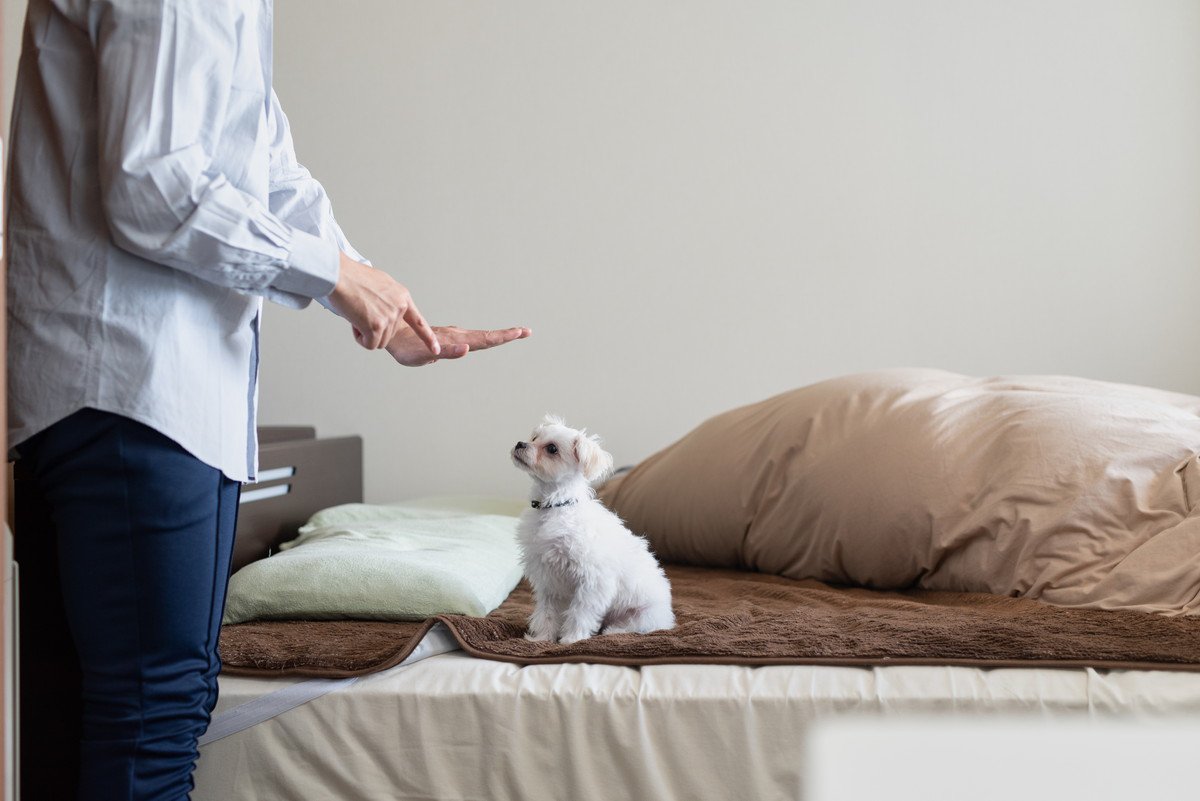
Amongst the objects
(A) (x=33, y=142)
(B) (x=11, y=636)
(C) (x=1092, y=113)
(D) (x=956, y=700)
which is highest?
(C) (x=1092, y=113)

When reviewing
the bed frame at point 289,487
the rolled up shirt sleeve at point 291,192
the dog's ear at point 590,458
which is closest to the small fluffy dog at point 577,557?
the dog's ear at point 590,458

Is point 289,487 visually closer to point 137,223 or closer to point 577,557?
point 577,557

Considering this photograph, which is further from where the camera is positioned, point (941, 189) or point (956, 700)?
point (941, 189)

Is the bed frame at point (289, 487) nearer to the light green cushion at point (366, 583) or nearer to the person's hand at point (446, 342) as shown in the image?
the light green cushion at point (366, 583)

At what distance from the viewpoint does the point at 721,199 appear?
336cm

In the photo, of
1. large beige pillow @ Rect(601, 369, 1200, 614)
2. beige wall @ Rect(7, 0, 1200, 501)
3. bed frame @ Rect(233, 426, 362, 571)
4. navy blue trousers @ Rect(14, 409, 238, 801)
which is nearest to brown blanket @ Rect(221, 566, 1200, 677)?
large beige pillow @ Rect(601, 369, 1200, 614)

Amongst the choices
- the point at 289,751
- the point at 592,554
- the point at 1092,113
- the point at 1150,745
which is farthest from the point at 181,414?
the point at 1092,113

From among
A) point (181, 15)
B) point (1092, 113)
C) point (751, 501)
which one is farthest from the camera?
point (1092, 113)

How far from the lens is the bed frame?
216 cm

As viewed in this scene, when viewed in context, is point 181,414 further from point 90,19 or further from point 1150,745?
point 1150,745

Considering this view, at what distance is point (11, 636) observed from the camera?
37.8 inches

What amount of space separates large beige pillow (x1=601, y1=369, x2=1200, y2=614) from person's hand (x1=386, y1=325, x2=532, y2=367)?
92cm

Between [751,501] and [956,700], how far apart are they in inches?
35.7

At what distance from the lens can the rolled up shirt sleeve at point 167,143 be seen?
3.05 ft
